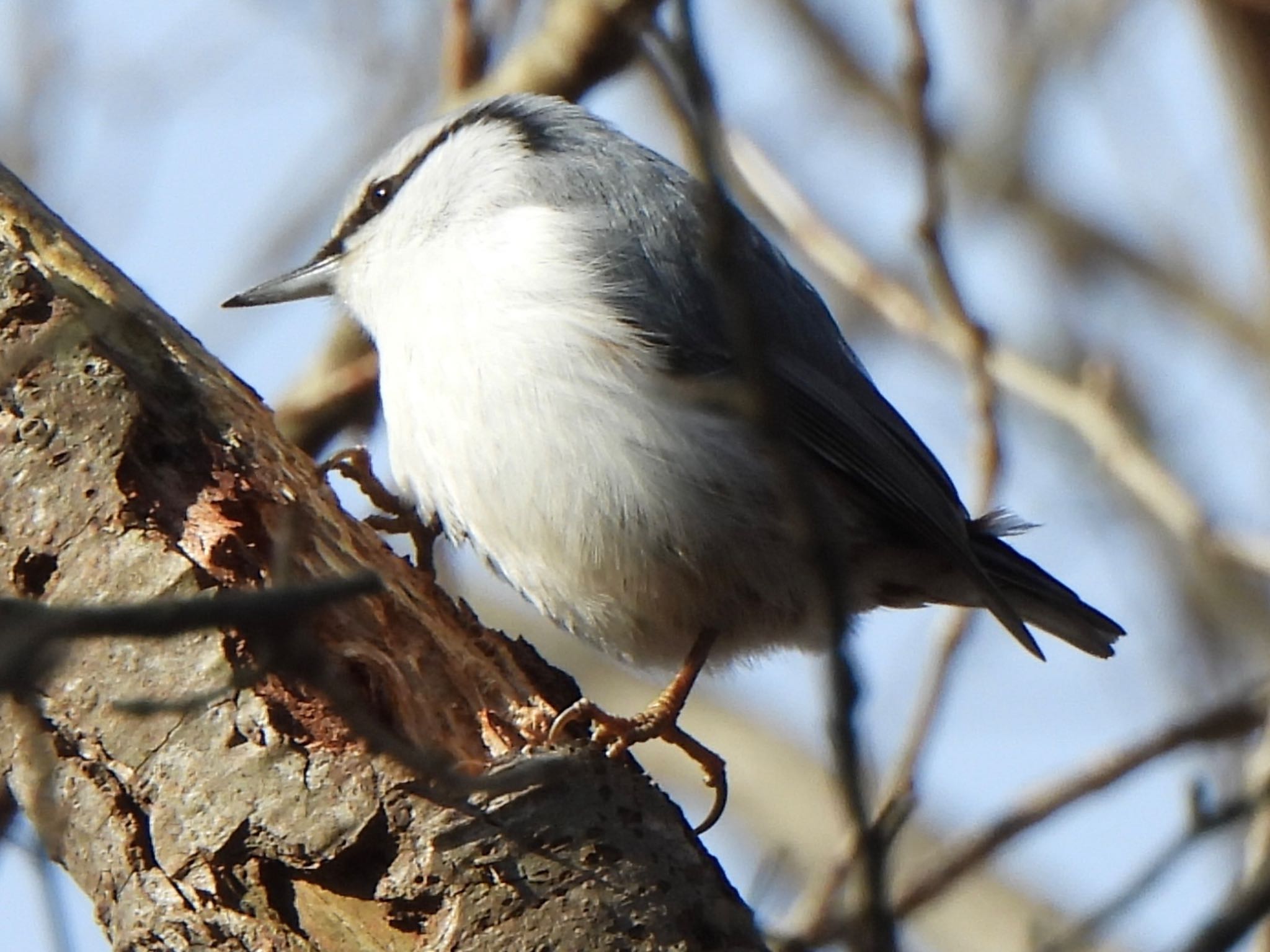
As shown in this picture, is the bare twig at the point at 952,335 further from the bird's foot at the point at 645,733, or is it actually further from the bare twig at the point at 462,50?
the bare twig at the point at 462,50

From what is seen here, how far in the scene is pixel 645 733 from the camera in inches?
101

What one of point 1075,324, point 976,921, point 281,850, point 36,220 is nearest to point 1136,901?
point 281,850

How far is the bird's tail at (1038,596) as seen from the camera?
3.17 meters

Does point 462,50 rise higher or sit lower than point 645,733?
higher

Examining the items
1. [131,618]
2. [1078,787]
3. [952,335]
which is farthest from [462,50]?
[131,618]

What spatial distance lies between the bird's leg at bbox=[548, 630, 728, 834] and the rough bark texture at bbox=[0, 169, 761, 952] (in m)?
0.19

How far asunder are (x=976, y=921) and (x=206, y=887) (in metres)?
3.87

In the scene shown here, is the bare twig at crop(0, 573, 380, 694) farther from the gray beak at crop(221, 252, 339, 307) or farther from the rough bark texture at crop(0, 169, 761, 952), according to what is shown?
the gray beak at crop(221, 252, 339, 307)

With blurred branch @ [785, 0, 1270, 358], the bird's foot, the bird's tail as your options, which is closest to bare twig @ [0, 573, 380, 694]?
the bird's foot

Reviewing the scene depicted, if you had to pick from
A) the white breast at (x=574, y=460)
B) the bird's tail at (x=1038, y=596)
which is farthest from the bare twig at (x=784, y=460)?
the bird's tail at (x=1038, y=596)

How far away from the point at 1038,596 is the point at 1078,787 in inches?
26.9

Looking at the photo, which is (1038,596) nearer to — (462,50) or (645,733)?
(645,733)

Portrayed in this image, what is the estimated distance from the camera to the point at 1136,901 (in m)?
1.53

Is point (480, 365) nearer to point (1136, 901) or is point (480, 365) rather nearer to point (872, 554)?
point (872, 554)
